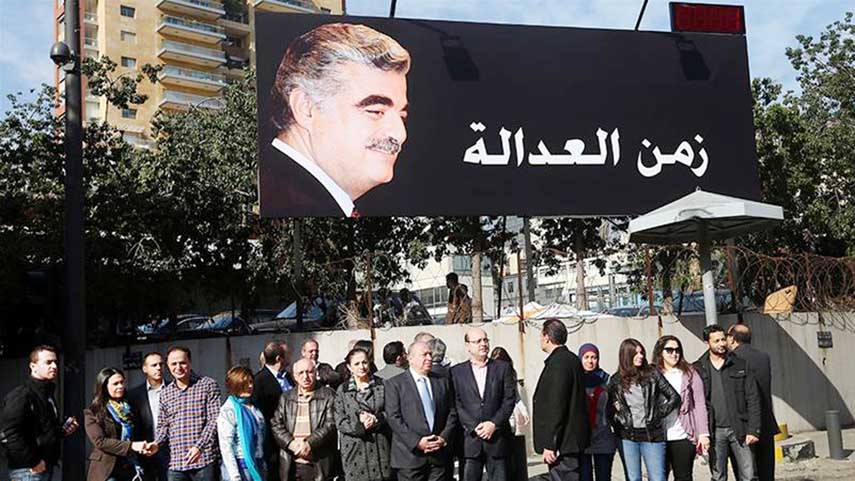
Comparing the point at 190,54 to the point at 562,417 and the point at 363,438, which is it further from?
the point at 562,417

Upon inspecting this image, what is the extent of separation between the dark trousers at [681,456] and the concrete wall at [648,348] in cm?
466

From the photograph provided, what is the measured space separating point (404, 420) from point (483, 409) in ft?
2.05

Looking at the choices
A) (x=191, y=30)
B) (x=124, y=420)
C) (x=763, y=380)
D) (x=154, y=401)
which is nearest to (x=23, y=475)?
(x=124, y=420)

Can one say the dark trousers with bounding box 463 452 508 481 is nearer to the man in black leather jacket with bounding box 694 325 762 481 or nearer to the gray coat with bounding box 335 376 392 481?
the gray coat with bounding box 335 376 392 481

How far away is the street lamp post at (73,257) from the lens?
7.36m

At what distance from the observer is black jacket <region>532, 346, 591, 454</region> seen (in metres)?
6.52

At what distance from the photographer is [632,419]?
672 cm

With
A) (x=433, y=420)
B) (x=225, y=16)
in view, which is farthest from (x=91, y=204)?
(x=225, y=16)

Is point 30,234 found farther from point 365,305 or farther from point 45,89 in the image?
point 365,305

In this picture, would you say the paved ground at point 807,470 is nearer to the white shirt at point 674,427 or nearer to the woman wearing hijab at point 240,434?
the white shirt at point 674,427

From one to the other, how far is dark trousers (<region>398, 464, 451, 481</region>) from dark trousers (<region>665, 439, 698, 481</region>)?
1802mm

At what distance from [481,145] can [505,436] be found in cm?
668

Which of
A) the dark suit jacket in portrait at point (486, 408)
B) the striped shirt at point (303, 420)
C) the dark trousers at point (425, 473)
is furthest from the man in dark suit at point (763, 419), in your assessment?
the striped shirt at point (303, 420)

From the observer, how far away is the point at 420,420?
6402mm
